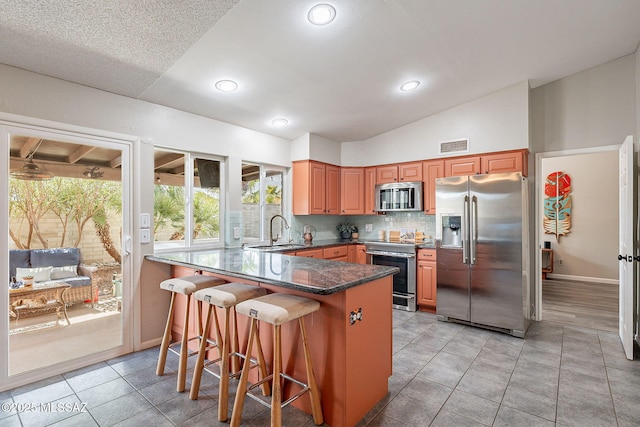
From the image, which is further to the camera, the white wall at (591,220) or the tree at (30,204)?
the white wall at (591,220)

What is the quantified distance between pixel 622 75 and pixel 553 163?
10.7 feet

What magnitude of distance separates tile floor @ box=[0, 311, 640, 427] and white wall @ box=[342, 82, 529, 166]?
7.79 feet

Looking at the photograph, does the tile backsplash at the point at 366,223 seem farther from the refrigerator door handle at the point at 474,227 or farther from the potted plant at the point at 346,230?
the refrigerator door handle at the point at 474,227

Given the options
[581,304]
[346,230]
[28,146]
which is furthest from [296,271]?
[581,304]

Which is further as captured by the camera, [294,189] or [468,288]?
[294,189]

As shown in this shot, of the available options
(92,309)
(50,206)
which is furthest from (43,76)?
(92,309)

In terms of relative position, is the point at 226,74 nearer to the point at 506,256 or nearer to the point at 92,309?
the point at 92,309

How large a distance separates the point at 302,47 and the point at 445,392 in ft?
9.42

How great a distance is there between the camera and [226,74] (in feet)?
9.37

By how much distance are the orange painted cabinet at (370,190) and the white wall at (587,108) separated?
2203 millimetres

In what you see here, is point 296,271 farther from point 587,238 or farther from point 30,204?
point 587,238

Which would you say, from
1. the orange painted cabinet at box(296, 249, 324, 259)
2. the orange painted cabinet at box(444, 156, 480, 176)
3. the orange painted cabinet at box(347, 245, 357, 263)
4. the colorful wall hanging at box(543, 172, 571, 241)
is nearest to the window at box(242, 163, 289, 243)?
the orange painted cabinet at box(296, 249, 324, 259)

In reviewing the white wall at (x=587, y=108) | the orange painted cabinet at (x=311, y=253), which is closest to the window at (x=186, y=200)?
the orange painted cabinet at (x=311, y=253)

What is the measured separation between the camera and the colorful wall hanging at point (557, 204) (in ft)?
20.6
